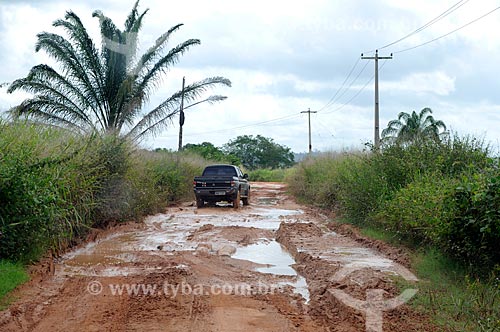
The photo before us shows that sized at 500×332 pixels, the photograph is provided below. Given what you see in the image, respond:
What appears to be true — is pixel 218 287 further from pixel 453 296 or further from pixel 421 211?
pixel 421 211

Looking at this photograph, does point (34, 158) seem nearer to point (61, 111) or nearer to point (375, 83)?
point (61, 111)

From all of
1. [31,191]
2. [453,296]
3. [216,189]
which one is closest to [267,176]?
[216,189]

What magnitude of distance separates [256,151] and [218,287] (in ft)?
260

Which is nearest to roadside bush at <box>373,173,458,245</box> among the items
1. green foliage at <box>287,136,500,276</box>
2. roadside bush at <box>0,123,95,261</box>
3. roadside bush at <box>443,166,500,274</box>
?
green foliage at <box>287,136,500,276</box>

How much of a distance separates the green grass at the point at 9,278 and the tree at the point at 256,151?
7810cm

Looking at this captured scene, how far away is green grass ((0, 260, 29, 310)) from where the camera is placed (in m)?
7.68

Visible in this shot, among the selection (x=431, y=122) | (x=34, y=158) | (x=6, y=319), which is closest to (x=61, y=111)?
(x=34, y=158)

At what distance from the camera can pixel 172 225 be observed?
18.3m

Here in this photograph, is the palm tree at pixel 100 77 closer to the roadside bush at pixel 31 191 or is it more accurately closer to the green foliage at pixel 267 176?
the roadside bush at pixel 31 191

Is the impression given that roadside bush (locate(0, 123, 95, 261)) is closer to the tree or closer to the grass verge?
the grass verge

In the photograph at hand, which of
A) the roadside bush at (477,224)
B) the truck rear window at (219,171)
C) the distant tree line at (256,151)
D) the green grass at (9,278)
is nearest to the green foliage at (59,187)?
the green grass at (9,278)

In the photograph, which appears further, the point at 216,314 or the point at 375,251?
the point at 375,251

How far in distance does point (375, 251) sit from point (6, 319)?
321 inches

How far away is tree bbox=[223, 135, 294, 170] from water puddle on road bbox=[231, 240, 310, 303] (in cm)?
7311
